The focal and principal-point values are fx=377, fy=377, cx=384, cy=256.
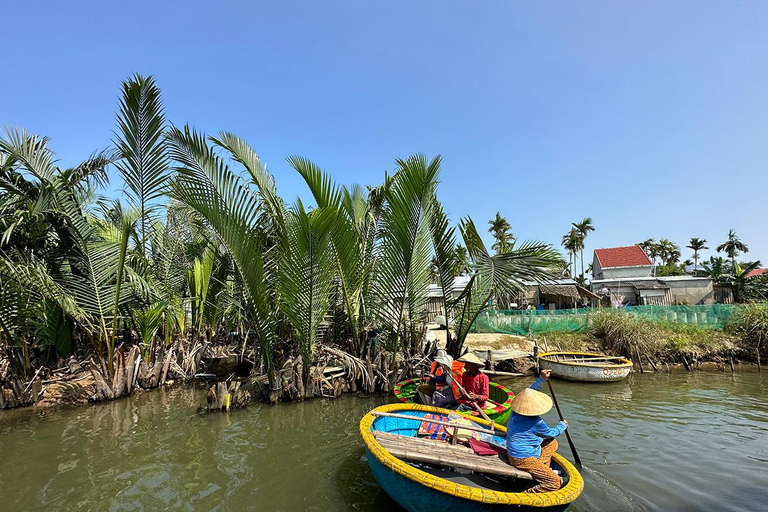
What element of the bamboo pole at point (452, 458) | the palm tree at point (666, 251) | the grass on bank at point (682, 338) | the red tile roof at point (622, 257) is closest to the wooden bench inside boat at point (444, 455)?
the bamboo pole at point (452, 458)

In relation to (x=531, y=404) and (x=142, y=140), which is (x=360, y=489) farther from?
(x=142, y=140)

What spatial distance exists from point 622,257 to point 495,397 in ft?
105

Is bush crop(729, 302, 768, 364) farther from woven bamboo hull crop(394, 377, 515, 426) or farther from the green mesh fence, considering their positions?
woven bamboo hull crop(394, 377, 515, 426)

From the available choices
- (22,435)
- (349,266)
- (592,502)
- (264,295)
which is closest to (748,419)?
(592,502)

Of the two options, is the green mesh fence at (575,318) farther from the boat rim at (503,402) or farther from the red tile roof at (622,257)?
the red tile roof at (622,257)

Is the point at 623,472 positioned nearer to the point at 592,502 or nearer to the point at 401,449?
the point at 592,502

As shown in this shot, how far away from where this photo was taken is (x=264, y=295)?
25.4 ft

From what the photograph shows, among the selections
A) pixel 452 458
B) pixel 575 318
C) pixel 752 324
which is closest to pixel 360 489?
pixel 452 458

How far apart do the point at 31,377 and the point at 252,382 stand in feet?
16.4

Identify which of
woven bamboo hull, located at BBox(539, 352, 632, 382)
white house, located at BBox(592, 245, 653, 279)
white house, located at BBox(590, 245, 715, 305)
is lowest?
woven bamboo hull, located at BBox(539, 352, 632, 382)

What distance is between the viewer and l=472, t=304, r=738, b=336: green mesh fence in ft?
49.2

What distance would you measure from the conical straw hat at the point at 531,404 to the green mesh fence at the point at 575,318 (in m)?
13.1

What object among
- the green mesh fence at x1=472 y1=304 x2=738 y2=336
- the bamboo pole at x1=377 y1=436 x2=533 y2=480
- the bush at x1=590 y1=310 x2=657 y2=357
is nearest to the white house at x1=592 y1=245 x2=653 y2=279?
the green mesh fence at x1=472 y1=304 x2=738 y2=336

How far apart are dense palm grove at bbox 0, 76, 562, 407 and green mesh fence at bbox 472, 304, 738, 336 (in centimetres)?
777
